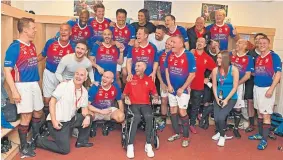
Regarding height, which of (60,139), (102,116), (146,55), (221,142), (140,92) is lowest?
(221,142)

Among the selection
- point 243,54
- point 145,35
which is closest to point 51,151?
point 145,35

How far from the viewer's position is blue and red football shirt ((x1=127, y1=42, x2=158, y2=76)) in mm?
4016

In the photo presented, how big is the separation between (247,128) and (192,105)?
0.93 m

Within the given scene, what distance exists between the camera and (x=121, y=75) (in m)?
4.44

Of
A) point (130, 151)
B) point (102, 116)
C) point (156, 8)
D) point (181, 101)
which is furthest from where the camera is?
point (156, 8)

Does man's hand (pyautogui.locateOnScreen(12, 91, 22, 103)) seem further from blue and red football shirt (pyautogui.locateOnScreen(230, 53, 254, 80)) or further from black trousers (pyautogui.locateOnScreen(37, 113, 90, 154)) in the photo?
blue and red football shirt (pyautogui.locateOnScreen(230, 53, 254, 80))

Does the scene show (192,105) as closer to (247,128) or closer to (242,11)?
(247,128)

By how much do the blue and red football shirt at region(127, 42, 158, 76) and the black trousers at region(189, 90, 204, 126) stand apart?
720 mm

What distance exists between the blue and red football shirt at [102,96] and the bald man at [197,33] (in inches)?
59.9

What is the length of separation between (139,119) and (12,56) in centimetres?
151

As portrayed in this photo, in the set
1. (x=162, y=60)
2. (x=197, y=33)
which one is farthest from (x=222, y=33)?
(x=162, y=60)

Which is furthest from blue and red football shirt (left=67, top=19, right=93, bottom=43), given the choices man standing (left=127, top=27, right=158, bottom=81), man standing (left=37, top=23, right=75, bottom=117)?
man standing (left=127, top=27, right=158, bottom=81)

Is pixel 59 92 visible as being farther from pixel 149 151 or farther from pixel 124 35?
pixel 124 35

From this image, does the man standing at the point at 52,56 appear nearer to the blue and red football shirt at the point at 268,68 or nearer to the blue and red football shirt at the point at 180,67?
the blue and red football shirt at the point at 180,67
